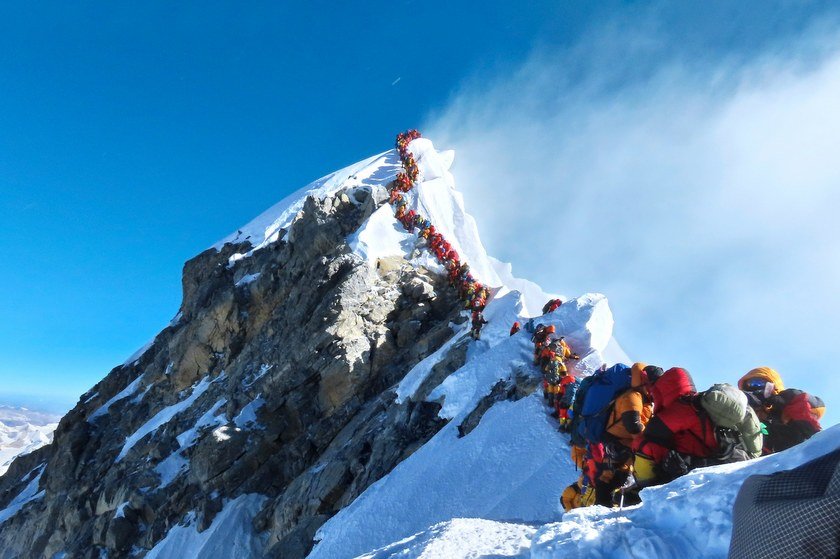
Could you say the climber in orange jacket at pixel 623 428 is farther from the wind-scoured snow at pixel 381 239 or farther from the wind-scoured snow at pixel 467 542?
the wind-scoured snow at pixel 381 239

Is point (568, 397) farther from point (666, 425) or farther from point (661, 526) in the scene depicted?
point (661, 526)

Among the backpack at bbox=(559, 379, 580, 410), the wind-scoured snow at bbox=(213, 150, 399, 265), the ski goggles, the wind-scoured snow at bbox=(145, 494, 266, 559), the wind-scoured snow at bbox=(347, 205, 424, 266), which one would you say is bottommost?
the wind-scoured snow at bbox=(145, 494, 266, 559)

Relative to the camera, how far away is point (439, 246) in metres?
27.1

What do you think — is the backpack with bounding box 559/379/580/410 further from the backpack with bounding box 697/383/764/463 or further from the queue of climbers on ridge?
the backpack with bounding box 697/383/764/463

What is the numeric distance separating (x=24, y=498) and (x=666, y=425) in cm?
4842

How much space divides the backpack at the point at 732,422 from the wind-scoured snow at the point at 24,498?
1784 inches

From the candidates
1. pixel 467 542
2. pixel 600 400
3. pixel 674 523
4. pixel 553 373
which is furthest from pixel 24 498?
pixel 674 523

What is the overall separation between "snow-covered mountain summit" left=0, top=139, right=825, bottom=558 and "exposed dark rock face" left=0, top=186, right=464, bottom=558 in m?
0.11

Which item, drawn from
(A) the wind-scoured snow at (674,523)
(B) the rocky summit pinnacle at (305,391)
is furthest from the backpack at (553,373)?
(A) the wind-scoured snow at (674,523)

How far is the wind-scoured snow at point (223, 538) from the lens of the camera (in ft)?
62.1

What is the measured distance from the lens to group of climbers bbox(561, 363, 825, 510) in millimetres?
5594

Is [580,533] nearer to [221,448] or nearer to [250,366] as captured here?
[221,448]

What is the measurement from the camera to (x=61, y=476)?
108 ft

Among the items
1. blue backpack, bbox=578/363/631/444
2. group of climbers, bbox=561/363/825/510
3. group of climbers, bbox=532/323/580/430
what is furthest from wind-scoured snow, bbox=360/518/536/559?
group of climbers, bbox=532/323/580/430
